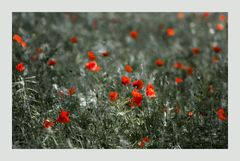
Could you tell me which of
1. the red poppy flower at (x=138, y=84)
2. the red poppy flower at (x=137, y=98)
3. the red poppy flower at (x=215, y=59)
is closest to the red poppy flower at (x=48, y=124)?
the red poppy flower at (x=137, y=98)

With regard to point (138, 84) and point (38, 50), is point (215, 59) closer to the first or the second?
point (138, 84)

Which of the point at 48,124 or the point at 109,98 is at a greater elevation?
the point at 109,98

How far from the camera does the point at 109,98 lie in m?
4.93

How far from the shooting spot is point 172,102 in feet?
17.7

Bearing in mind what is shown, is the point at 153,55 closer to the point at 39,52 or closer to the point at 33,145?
the point at 39,52

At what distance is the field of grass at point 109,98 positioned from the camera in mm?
4648

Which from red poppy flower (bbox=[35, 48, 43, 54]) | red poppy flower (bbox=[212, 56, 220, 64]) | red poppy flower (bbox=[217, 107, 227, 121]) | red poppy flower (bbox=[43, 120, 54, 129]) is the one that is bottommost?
red poppy flower (bbox=[43, 120, 54, 129])

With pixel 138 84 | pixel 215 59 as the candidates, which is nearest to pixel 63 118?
pixel 138 84

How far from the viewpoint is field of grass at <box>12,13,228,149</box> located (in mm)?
4648

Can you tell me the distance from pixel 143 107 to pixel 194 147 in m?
0.63

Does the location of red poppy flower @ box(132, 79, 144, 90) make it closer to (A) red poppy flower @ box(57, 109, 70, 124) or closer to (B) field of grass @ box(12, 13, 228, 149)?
(B) field of grass @ box(12, 13, 228, 149)

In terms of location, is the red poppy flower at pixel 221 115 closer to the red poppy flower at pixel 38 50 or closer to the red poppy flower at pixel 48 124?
the red poppy flower at pixel 48 124

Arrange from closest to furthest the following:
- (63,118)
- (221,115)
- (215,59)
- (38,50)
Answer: (63,118), (221,115), (38,50), (215,59)

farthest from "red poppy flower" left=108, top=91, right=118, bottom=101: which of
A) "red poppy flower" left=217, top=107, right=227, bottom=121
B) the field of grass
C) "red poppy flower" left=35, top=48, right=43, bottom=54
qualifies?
"red poppy flower" left=35, top=48, right=43, bottom=54
